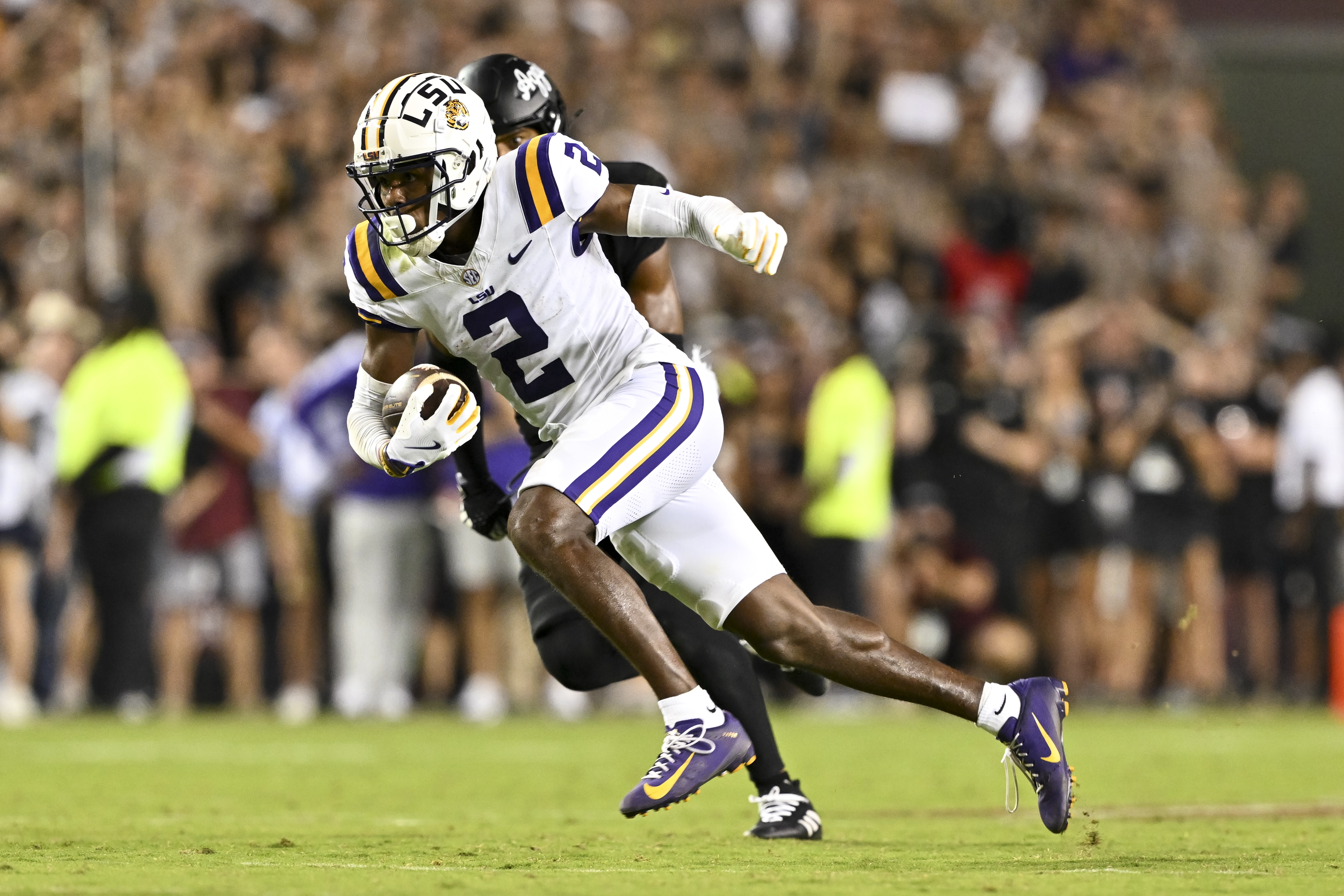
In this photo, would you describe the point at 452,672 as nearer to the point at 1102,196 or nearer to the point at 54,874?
the point at 1102,196

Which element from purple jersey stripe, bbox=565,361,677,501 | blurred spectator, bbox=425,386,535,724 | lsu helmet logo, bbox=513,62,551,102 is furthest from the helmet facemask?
blurred spectator, bbox=425,386,535,724

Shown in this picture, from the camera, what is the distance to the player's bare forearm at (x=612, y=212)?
5191mm

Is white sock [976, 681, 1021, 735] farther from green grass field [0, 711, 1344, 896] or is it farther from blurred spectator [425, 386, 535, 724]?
blurred spectator [425, 386, 535, 724]

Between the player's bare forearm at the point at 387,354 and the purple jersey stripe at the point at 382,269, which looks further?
the player's bare forearm at the point at 387,354

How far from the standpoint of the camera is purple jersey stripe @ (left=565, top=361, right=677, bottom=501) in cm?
499

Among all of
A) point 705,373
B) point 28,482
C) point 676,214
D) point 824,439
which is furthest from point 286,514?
point 676,214

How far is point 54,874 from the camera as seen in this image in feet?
14.6

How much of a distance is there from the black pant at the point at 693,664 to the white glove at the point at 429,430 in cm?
84

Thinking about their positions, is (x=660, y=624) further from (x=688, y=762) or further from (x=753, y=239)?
(x=753, y=239)

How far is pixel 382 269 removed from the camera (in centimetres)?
526

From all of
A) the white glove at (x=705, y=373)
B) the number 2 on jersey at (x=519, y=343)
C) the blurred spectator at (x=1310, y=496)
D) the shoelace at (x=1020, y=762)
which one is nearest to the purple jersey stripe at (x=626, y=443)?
the white glove at (x=705, y=373)

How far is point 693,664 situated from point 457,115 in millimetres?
1789

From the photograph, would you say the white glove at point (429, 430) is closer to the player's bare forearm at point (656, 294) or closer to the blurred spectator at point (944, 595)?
the player's bare forearm at point (656, 294)

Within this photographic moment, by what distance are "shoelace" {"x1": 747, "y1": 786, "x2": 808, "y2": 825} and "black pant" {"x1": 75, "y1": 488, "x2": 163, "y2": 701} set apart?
6385mm
